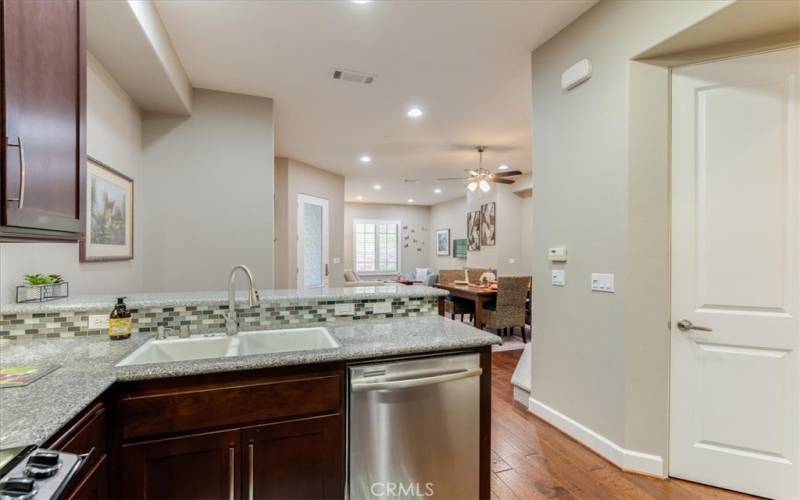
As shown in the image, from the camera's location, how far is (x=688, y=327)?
2.08m

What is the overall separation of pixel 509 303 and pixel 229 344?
4.00 meters

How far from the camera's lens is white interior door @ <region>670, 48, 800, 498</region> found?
1899 mm

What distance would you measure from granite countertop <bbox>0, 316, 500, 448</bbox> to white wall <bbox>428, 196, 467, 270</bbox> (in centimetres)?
819

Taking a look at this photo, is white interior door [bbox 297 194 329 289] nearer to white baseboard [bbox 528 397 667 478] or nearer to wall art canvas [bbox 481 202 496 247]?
wall art canvas [bbox 481 202 496 247]

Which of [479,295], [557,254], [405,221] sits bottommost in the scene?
[479,295]

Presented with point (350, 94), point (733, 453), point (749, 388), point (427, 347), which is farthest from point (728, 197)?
point (350, 94)

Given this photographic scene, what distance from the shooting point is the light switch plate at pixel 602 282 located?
7.40 feet

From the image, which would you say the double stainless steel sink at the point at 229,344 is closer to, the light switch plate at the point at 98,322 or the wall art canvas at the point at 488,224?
the light switch plate at the point at 98,322

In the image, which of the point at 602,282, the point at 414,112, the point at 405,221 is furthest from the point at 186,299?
the point at 405,221

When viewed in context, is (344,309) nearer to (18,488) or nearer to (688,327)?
(18,488)

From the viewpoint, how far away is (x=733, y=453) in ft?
6.59

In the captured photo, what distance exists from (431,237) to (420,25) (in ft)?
30.9

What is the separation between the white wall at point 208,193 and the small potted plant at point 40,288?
140cm

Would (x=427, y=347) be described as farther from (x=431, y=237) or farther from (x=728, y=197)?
(x=431, y=237)
